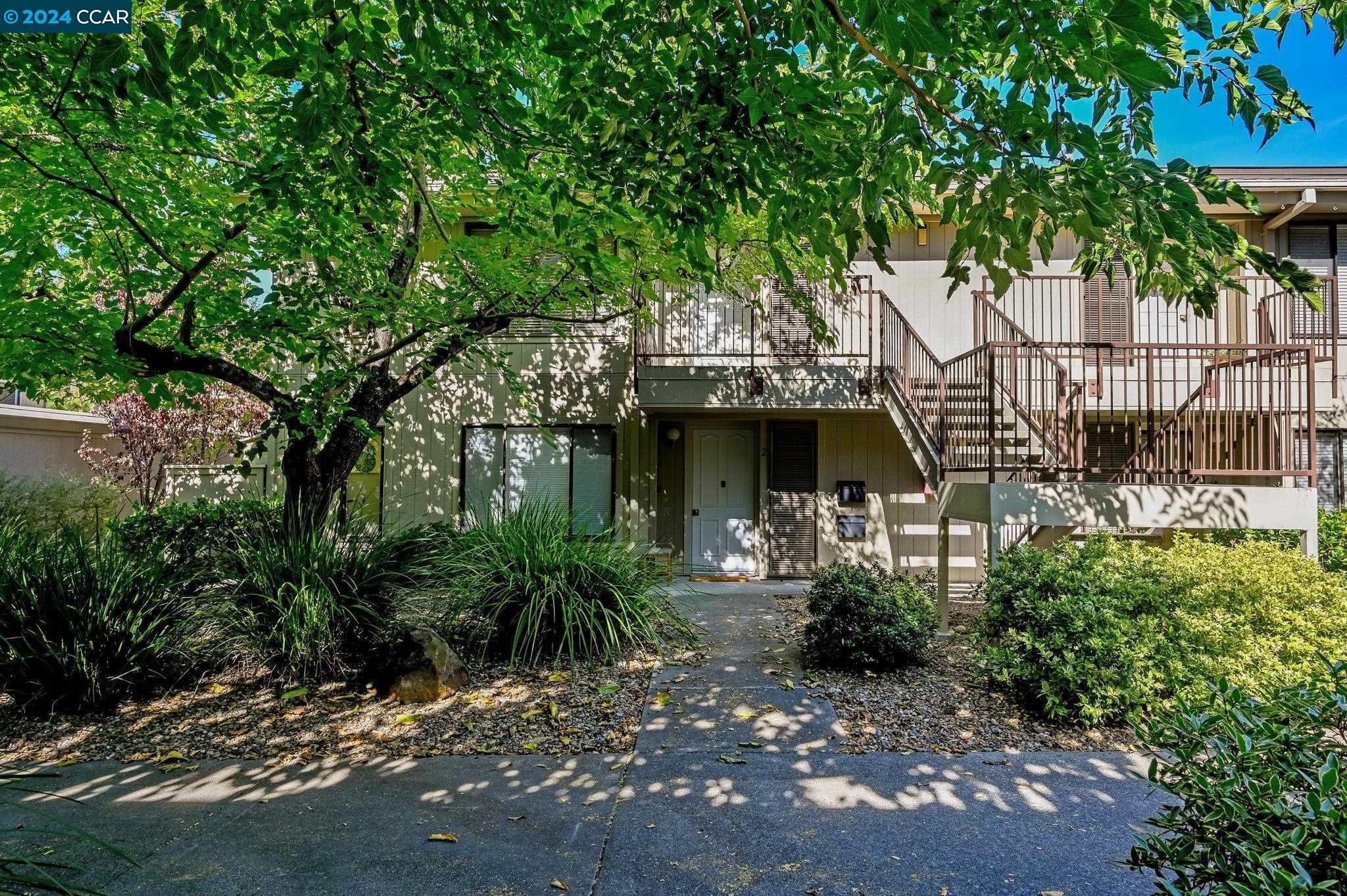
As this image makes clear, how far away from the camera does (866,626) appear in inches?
217

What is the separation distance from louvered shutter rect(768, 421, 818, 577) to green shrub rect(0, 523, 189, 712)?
23.1ft

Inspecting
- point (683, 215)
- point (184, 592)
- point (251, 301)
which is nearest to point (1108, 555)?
point (683, 215)

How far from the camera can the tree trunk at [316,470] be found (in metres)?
6.51

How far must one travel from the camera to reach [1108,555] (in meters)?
5.64

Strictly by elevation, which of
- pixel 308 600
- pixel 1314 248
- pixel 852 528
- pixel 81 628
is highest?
pixel 1314 248

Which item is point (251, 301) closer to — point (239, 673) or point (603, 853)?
point (239, 673)

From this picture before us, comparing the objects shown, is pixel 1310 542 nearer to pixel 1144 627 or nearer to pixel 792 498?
pixel 1144 627

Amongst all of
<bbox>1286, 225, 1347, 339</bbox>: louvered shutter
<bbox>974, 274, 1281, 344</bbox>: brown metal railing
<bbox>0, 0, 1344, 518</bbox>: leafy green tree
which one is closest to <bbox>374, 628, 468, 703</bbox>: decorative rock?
<bbox>0, 0, 1344, 518</bbox>: leafy green tree

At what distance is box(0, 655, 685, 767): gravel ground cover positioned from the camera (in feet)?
13.7

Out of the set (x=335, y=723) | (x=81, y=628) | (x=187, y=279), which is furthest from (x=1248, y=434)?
(x=81, y=628)

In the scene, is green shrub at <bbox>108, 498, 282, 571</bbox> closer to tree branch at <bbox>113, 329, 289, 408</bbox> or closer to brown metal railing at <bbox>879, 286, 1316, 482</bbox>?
tree branch at <bbox>113, 329, 289, 408</bbox>

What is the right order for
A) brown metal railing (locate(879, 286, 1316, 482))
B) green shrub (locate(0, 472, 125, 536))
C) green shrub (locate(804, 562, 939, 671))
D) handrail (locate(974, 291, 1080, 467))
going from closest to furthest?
green shrub (locate(804, 562, 939, 671)), brown metal railing (locate(879, 286, 1316, 482)), handrail (locate(974, 291, 1080, 467)), green shrub (locate(0, 472, 125, 536))

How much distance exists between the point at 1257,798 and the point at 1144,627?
3.29m

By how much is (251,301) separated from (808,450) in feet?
23.2
